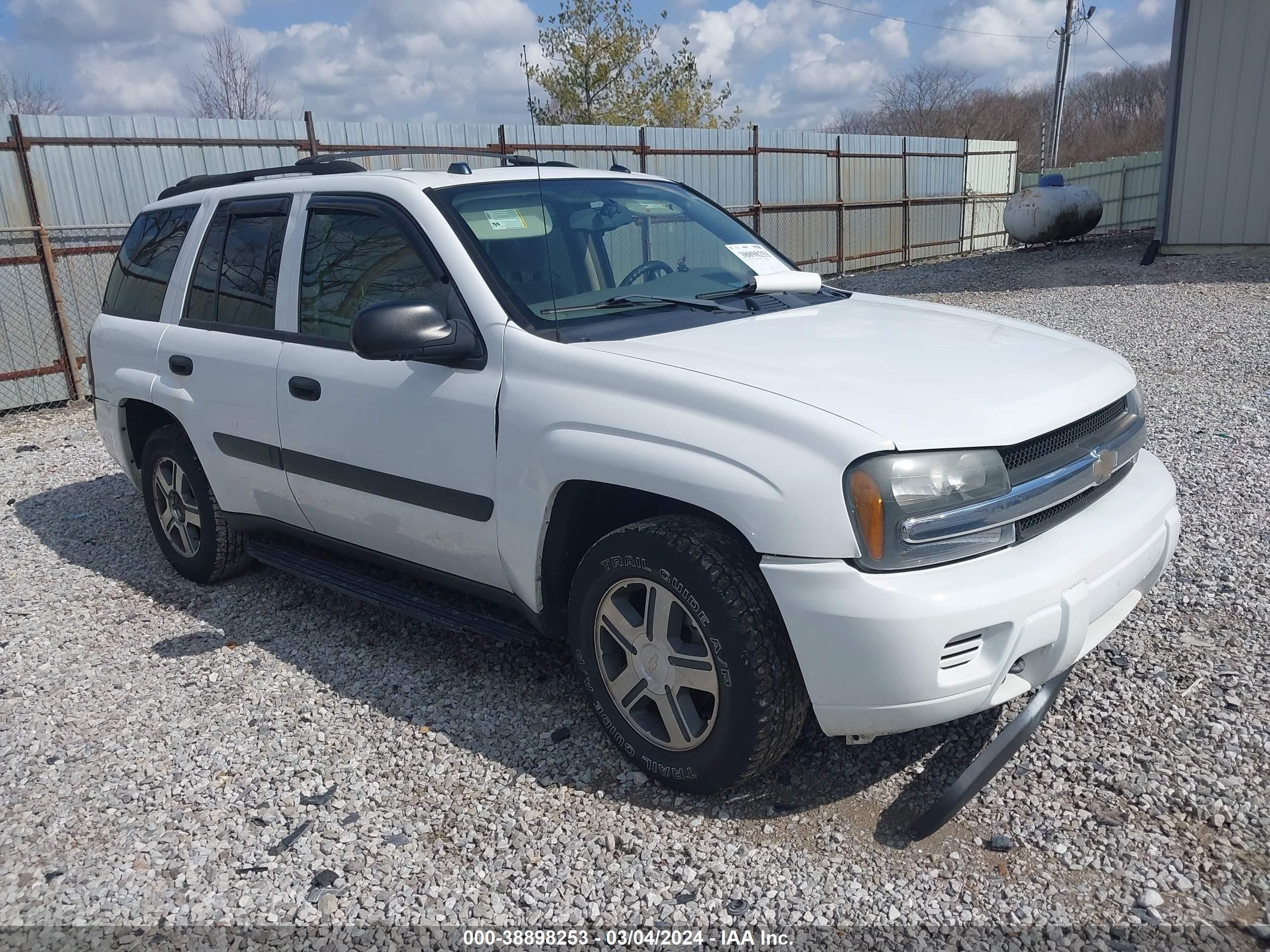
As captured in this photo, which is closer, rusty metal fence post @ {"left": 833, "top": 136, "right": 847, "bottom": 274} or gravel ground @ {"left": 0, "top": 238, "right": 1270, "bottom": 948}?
gravel ground @ {"left": 0, "top": 238, "right": 1270, "bottom": 948}

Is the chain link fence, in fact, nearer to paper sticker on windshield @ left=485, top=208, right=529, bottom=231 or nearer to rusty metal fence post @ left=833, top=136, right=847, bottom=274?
paper sticker on windshield @ left=485, top=208, right=529, bottom=231

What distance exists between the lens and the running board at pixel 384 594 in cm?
341

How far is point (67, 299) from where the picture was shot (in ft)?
31.6

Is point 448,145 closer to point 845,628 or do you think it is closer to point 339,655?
point 339,655

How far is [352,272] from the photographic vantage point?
3.71 m

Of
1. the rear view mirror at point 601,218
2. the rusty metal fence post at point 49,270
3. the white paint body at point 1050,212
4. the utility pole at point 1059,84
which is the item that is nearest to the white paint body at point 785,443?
the rear view mirror at point 601,218

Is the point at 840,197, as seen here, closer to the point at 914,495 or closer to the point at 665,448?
the point at 665,448

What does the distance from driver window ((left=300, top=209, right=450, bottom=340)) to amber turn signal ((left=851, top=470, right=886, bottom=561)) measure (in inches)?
62.9

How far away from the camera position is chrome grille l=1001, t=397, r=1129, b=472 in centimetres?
264

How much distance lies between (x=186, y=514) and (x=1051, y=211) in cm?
1672

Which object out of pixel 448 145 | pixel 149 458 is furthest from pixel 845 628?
pixel 448 145

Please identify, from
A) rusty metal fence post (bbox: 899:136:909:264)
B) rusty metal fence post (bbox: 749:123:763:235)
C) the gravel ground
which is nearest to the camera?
the gravel ground

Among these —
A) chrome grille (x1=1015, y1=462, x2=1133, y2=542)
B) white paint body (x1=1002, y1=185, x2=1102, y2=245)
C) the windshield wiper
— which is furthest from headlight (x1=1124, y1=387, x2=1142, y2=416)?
white paint body (x1=1002, y1=185, x2=1102, y2=245)

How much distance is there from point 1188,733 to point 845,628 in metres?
1.48
